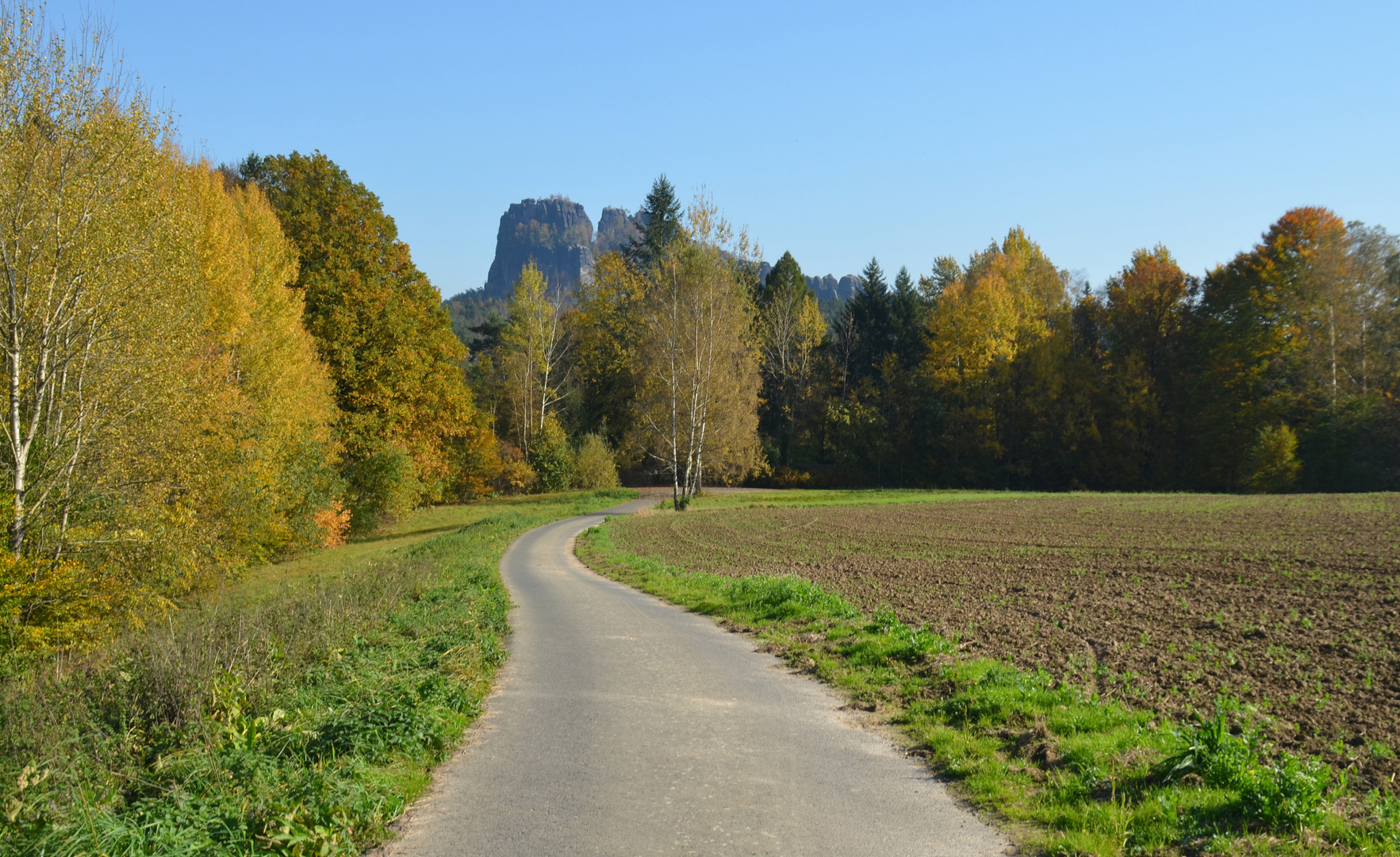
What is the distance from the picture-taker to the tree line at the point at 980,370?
44375mm

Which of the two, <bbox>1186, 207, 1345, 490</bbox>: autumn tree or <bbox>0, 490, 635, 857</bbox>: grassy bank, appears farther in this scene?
<bbox>1186, 207, 1345, 490</bbox>: autumn tree

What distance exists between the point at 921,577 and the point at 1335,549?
10912 mm

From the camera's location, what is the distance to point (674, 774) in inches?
248

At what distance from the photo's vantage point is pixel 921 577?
17578 millimetres

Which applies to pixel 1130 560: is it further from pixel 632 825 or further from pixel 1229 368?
pixel 1229 368

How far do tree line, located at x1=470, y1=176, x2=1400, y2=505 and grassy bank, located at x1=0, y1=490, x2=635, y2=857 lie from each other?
31.7 m

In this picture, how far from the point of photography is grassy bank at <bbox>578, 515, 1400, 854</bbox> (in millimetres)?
4992

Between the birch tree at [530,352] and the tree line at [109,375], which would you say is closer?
the tree line at [109,375]

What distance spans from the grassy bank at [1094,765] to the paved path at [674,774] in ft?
1.58

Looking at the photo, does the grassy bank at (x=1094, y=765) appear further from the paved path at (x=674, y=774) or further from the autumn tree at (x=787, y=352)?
the autumn tree at (x=787, y=352)

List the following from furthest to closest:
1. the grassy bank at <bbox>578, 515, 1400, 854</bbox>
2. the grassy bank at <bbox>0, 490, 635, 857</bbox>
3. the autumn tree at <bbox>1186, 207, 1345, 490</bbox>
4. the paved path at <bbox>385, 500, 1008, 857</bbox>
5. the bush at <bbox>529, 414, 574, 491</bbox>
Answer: the bush at <bbox>529, 414, 574, 491</bbox>
the autumn tree at <bbox>1186, 207, 1345, 490</bbox>
the paved path at <bbox>385, 500, 1008, 857</bbox>
the grassy bank at <bbox>578, 515, 1400, 854</bbox>
the grassy bank at <bbox>0, 490, 635, 857</bbox>

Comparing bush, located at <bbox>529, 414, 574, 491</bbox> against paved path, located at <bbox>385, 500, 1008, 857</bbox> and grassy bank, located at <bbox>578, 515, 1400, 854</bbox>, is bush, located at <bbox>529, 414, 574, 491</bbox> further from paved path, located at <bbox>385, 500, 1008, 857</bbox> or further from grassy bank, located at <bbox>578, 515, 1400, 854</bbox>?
grassy bank, located at <bbox>578, 515, 1400, 854</bbox>

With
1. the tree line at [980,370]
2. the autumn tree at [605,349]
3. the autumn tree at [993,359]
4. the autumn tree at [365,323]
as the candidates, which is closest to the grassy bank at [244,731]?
the autumn tree at [365,323]

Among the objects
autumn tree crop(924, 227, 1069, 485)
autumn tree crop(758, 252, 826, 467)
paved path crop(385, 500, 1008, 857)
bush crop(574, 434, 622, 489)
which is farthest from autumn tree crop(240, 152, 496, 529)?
autumn tree crop(924, 227, 1069, 485)
